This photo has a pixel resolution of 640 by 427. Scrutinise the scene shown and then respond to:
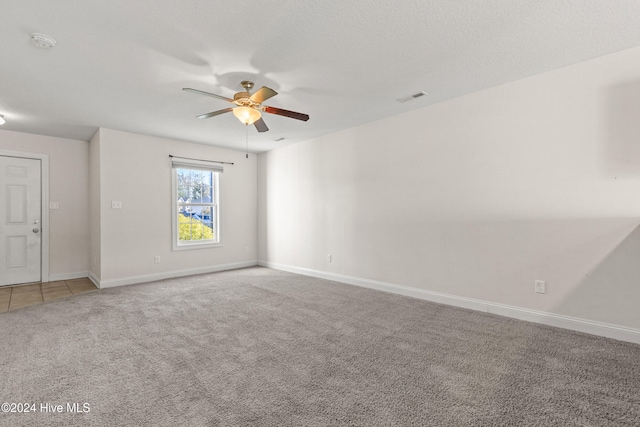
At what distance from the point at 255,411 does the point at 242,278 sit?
11.6 feet

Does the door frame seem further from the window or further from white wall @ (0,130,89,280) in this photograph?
the window

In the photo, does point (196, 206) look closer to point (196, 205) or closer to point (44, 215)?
point (196, 205)

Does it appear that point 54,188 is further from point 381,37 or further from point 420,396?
point 420,396

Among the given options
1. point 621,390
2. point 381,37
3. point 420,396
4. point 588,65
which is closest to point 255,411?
point 420,396

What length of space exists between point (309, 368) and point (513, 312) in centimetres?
231

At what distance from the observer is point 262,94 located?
104 inches

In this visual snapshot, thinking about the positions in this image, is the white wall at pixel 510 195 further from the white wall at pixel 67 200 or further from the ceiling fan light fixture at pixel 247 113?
the white wall at pixel 67 200

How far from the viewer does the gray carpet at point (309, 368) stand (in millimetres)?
1623

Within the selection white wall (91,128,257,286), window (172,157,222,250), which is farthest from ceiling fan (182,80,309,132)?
window (172,157,222,250)

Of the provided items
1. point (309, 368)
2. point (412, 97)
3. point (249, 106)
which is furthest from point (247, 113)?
point (309, 368)

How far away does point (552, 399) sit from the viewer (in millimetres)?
1738

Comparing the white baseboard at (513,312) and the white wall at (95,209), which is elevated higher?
the white wall at (95,209)

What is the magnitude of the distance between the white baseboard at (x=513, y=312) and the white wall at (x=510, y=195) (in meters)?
0.05

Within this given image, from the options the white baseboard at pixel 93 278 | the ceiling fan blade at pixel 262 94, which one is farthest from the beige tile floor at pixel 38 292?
the ceiling fan blade at pixel 262 94
